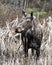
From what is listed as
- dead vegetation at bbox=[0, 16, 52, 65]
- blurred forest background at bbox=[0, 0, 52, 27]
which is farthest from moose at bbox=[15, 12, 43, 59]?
blurred forest background at bbox=[0, 0, 52, 27]

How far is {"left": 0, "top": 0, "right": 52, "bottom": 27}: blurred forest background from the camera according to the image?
29.2ft

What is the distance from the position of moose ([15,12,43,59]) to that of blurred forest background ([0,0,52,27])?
281cm

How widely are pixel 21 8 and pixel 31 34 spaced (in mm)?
6265

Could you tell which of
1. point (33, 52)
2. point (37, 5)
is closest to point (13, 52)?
point (33, 52)

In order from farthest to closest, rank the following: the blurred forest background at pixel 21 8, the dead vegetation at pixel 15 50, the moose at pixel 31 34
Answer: the blurred forest background at pixel 21 8, the dead vegetation at pixel 15 50, the moose at pixel 31 34

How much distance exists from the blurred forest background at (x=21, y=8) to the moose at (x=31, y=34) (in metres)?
2.81

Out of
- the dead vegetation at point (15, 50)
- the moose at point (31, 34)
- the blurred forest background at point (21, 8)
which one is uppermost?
the moose at point (31, 34)

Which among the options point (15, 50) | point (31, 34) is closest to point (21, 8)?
point (15, 50)

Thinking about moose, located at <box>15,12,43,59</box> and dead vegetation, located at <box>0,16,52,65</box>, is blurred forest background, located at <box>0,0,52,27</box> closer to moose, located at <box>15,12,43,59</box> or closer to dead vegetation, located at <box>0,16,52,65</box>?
dead vegetation, located at <box>0,16,52,65</box>

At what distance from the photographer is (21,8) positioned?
11242mm

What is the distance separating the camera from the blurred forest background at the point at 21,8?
8894 millimetres

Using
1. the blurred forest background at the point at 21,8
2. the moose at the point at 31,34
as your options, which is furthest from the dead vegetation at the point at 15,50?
the blurred forest background at the point at 21,8

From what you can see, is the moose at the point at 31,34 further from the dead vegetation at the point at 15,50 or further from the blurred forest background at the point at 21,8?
the blurred forest background at the point at 21,8

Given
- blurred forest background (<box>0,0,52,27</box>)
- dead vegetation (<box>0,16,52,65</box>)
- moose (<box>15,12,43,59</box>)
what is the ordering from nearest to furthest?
1. moose (<box>15,12,43,59</box>)
2. dead vegetation (<box>0,16,52,65</box>)
3. blurred forest background (<box>0,0,52,27</box>)
